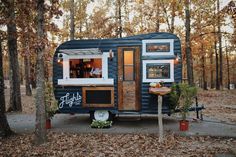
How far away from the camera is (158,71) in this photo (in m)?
12.2

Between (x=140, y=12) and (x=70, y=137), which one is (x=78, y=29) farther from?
(x=70, y=137)

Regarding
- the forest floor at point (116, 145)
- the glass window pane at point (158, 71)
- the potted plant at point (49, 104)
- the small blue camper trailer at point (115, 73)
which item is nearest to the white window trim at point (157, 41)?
the small blue camper trailer at point (115, 73)

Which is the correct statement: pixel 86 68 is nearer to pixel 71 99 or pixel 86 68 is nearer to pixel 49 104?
pixel 71 99

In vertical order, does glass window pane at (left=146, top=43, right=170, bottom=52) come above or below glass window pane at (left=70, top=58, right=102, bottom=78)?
above

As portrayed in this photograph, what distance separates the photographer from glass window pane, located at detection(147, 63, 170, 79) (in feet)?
39.8

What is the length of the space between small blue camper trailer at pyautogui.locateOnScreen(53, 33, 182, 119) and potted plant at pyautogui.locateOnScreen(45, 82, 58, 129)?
356mm

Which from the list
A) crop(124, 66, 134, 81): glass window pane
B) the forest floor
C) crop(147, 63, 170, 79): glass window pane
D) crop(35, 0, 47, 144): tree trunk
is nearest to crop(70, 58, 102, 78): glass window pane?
crop(124, 66, 134, 81): glass window pane

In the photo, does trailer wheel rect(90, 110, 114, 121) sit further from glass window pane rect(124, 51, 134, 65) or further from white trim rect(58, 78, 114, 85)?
glass window pane rect(124, 51, 134, 65)

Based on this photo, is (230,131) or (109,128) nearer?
(230,131)

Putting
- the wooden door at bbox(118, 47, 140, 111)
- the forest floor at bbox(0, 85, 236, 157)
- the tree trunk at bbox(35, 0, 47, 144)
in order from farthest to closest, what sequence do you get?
the wooden door at bbox(118, 47, 140, 111)
the tree trunk at bbox(35, 0, 47, 144)
the forest floor at bbox(0, 85, 236, 157)

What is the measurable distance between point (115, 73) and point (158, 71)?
163cm

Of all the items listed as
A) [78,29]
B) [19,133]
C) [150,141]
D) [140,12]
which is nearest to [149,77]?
[150,141]

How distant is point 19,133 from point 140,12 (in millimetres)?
21101

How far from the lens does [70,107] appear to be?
12625 millimetres
